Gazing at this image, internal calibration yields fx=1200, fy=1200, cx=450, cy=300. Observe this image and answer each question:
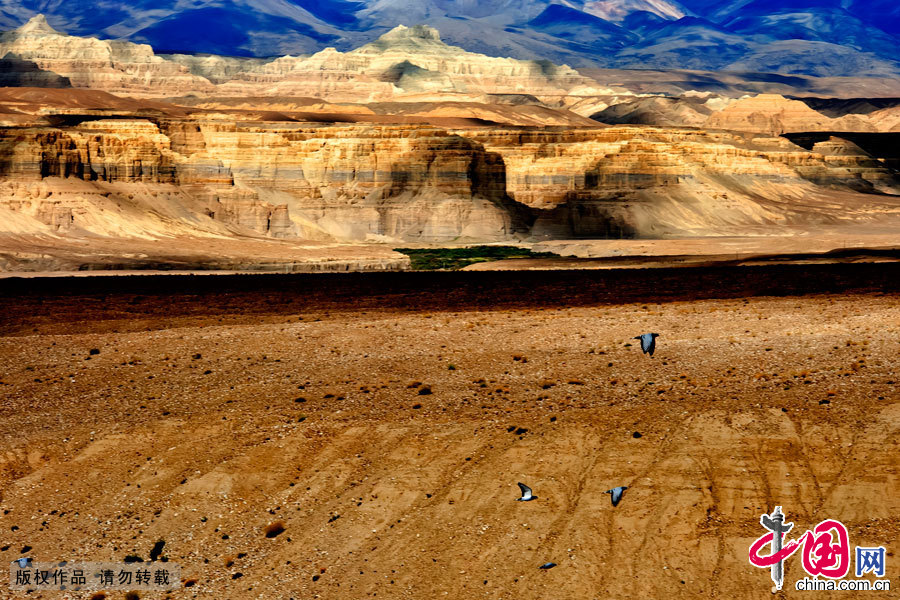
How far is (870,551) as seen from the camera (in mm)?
17031

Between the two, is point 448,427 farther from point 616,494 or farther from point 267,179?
point 267,179

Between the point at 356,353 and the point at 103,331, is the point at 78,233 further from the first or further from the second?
the point at 356,353

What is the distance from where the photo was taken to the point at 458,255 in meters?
81.7

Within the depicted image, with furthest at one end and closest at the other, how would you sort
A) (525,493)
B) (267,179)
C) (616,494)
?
(267,179) → (525,493) → (616,494)

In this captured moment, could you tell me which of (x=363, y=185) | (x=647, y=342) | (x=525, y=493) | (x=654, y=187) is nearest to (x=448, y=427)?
(x=525, y=493)

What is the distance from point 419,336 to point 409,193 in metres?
68.1

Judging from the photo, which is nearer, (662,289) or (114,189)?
(662,289)

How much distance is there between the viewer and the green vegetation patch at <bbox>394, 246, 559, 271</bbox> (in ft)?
241

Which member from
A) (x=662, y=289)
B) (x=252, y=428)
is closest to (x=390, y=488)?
(x=252, y=428)
